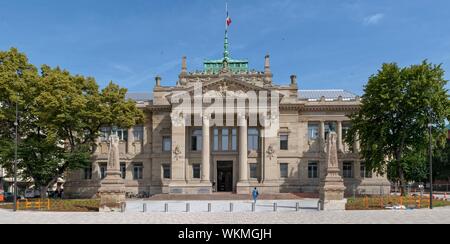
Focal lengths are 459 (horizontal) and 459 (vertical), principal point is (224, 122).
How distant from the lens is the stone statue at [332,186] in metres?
33.5

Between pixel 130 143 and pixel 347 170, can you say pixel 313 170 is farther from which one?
pixel 130 143

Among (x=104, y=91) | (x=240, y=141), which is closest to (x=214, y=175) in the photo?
(x=240, y=141)

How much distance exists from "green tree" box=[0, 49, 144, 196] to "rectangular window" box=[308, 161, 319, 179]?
89.5ft

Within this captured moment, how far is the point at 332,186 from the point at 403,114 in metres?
18.9

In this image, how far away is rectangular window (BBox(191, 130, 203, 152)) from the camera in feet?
200

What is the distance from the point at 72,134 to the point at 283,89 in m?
27.6

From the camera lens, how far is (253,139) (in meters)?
60.5

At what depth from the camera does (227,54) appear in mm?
68625

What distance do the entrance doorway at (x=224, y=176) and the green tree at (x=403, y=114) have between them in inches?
724

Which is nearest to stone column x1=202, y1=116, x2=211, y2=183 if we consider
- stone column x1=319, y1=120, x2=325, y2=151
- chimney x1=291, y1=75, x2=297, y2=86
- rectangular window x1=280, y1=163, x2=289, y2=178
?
rectangular window x1=280, y1=163, x2=289, y2=178

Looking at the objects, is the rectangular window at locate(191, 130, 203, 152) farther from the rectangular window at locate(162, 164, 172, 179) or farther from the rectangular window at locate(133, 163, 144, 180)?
the rectangular window at locate(133, 163, 144, 180)

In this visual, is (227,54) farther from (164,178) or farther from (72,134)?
(72,134)

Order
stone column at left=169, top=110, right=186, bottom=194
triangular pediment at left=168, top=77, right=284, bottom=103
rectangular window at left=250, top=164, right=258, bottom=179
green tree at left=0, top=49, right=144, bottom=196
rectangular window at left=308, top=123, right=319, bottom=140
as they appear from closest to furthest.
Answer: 1. green tree at left=0, top=49, right=144, bottom=196
2. triangular pediment at left=168, top=77, right=284, bottom=103
3. stone column at left=169, top=110, right=186, bottom=194
4. rectangular window at left=250, top=164, right=258, bottom=179
5. rectangular window at left=308, top=123, right=319, bottom=140

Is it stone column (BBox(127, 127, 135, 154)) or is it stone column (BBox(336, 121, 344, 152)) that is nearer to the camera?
stone column (BBox(336, 121, 344, 152))
